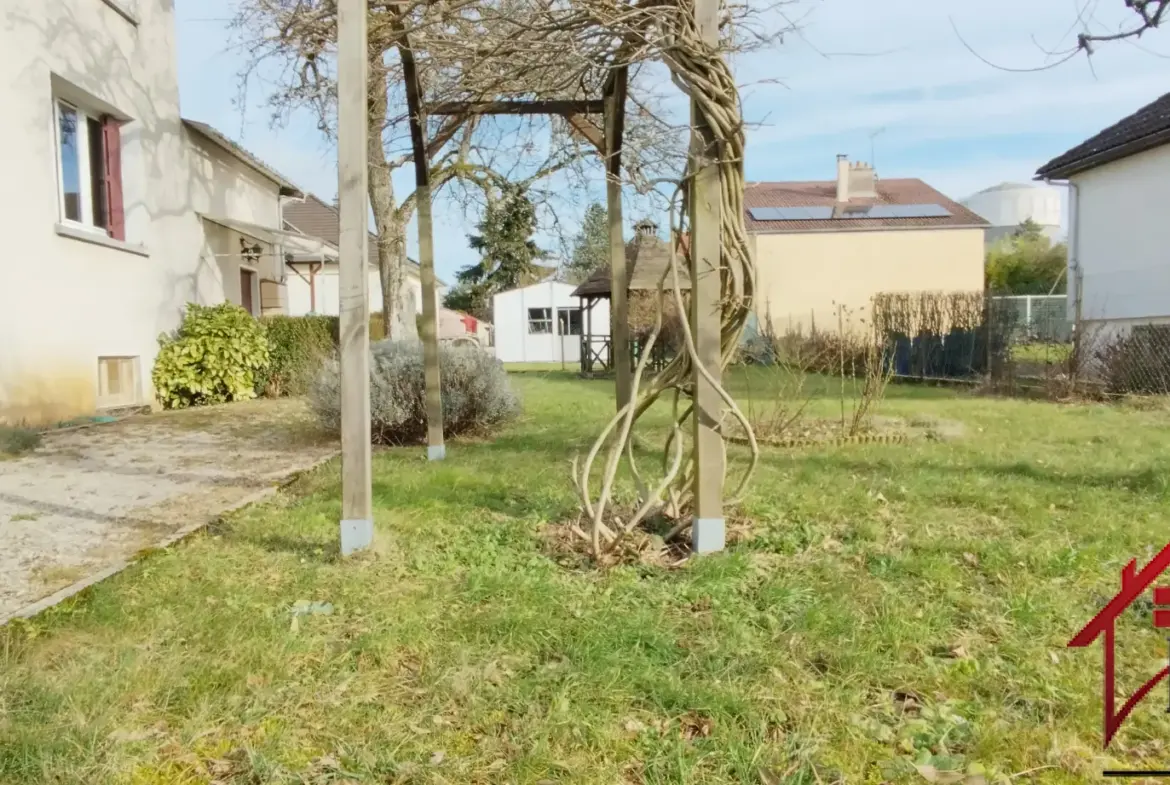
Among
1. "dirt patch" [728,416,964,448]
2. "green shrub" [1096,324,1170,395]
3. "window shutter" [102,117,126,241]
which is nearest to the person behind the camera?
"dirt patch" [728,416,964,448]

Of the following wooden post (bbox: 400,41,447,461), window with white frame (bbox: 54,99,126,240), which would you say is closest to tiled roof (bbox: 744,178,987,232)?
window with white frame (bbox: 54,99,126,240)

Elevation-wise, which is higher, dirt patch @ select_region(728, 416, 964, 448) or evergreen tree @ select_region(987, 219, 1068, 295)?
evergreen tree @ select_region(987, 219, 1068, 295)

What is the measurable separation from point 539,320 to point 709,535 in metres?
37.6

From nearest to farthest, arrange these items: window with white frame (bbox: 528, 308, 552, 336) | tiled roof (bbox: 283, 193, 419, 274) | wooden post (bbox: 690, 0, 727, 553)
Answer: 1. wooden post (bbox: 690, 0, 727, 553)
2. tiled roof (bbox: 283, 193, 419, 274)
3. window with white frame (bbox: 528, 308, 552, 336)

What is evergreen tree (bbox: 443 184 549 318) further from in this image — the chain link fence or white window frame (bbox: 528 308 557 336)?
the chain link fence

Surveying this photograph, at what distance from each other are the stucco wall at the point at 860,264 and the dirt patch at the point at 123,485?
845 inches

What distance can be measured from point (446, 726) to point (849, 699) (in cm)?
123

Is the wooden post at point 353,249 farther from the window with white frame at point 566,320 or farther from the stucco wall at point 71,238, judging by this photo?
the window with white frame at point 566,320

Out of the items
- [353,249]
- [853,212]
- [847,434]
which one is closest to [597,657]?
[353,249]

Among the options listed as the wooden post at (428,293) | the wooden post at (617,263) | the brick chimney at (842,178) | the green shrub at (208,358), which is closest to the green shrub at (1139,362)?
the wooden post at (617,263)

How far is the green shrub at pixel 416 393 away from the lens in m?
7.93

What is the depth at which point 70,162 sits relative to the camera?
10.6m

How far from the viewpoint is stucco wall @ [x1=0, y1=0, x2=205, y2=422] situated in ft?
29.2

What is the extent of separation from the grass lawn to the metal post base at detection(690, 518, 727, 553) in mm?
136
